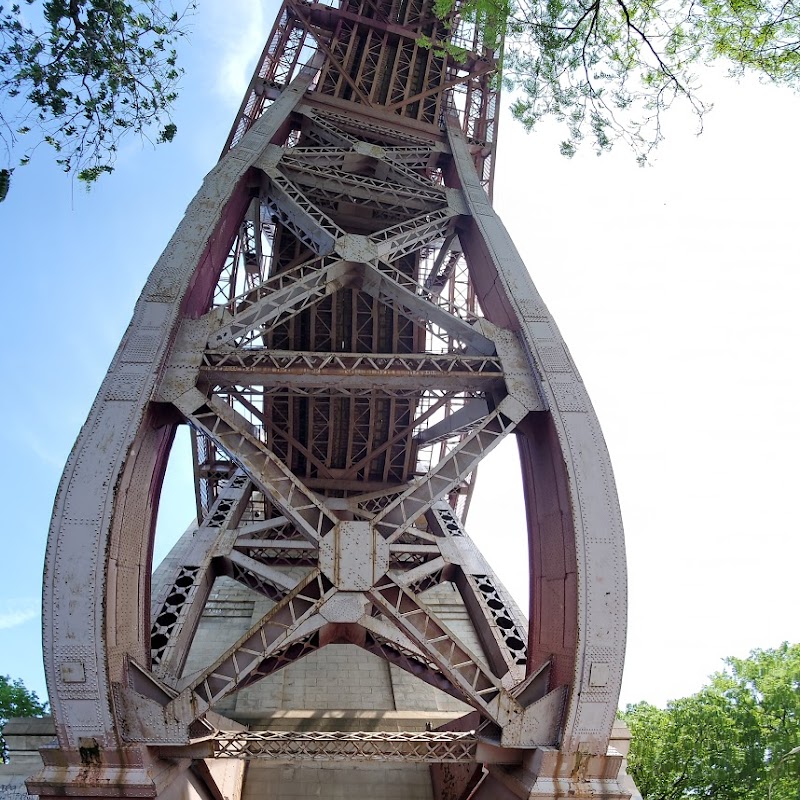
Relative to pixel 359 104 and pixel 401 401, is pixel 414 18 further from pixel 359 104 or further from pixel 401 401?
pixel 401 401

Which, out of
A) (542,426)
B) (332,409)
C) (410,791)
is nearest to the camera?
(542,426)

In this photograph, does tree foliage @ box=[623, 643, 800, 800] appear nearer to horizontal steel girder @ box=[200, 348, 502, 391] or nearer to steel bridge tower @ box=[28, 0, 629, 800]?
steel bridge tower @ box=[28, 0, 629, 800]

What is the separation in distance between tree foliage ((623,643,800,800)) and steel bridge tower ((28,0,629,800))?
5594 mm

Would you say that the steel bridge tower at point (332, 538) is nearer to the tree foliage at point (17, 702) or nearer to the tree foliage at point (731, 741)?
the tree foliage at point (731, 741)

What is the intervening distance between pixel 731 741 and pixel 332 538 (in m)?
12.2

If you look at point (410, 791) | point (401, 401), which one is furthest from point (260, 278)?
point (410, 791)

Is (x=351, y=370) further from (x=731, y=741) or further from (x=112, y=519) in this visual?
(x=731, y=741)

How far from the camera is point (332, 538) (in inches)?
275

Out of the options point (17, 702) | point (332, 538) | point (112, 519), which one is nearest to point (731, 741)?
point (332, 538)

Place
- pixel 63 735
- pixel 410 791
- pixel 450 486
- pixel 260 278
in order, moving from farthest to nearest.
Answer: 1. pixel 260 278
2. pixel 410 791
3. pixel 450 486
4. pixel 63 735

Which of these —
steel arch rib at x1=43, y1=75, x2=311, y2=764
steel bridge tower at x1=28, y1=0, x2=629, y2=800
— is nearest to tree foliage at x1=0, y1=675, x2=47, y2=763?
steel bridge tower at x1=28, y1=0, x2=629, y2=800

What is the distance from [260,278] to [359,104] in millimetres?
4738

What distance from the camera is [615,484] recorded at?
6.98 meters

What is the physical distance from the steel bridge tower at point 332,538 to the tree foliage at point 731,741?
5594mm
